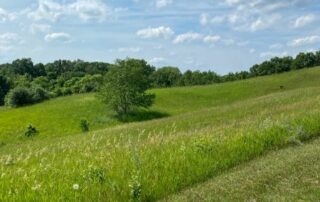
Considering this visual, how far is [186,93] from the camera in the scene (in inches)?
3625

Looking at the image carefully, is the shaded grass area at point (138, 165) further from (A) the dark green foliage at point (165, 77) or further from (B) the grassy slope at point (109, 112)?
(A) the dark green foliage at point (165, 77)

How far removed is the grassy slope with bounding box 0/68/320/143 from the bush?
3697mm

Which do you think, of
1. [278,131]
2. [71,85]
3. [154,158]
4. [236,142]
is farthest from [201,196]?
[71,85]

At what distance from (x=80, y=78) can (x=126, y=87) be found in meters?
93.3

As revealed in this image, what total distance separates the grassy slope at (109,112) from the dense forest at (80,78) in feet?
23.1

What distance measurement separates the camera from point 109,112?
7394 cm

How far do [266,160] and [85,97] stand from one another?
79100 millimetres

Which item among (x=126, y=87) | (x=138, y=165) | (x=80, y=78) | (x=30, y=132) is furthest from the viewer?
(x=80, y=78)

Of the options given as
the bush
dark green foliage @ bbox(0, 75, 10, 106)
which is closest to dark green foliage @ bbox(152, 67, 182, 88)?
dark green foliage @ bbox(0, 75, 10, 106)

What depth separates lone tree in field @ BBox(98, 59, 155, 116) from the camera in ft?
228

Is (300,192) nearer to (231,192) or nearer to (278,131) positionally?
(231,192)

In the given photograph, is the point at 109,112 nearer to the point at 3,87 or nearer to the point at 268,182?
the point at 268,182

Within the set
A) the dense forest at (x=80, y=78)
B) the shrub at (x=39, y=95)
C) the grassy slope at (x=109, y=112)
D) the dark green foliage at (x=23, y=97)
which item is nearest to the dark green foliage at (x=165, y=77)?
the dense forest at (x=80, y=78)

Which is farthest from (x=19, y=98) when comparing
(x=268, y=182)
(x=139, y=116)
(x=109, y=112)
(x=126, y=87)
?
(x=268, y=182)
